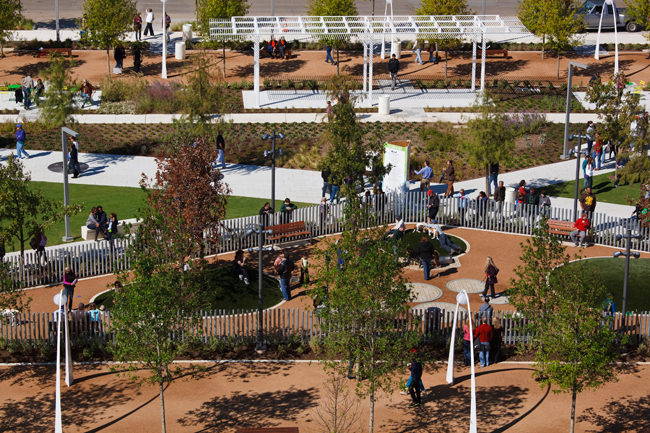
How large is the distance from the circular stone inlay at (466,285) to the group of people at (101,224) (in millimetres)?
10501

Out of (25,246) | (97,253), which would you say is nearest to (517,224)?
(97,253)

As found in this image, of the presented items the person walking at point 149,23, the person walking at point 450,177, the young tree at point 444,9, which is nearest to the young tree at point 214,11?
the person walking at point 149,23

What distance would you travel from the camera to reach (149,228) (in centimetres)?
2641

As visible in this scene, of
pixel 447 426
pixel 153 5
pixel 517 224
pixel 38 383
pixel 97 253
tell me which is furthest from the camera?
pixel 153 5

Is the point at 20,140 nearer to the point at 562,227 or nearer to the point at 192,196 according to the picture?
the point at 192,196

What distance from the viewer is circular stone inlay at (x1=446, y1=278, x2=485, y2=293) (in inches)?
1230

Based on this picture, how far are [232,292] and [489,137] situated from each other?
39.3 ft

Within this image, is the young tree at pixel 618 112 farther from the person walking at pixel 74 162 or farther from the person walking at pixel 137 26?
the person walking at pixel 137 26

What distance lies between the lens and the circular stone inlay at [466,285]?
Result: 31250 mm

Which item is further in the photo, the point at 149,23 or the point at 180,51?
the point at 149,23

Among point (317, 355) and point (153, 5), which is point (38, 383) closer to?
point (317, 355)

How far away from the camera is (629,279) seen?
31.5 m

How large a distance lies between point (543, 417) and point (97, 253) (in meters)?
14.4

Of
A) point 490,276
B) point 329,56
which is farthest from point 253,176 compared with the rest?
point 329,56
